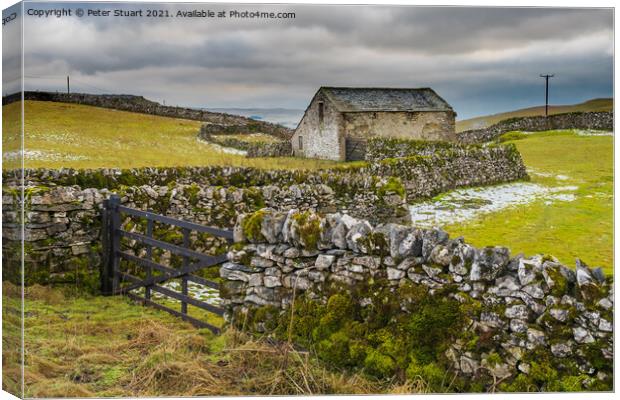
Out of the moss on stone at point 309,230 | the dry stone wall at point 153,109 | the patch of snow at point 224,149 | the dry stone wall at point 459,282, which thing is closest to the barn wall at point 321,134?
the dry stone wall at point 153,109

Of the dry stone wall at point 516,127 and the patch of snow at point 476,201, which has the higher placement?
the dry stone wall at point 516,127

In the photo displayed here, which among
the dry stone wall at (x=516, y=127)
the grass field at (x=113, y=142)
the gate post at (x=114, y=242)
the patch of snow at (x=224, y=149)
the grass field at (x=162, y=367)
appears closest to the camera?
the grass field at (x=162, y=367)

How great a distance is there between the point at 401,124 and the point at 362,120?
1.88 metres

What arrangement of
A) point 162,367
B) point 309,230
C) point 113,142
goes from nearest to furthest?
point 162,367 < point 309,230 < point 113,142

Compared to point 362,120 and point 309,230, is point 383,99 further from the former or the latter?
point 309,230

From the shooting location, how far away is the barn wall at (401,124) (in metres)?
27.9

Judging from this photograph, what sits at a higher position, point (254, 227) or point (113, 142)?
point (113, 142)

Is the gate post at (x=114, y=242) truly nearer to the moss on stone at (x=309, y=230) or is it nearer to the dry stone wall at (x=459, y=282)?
the dry stone wall at (x=459, y=282)

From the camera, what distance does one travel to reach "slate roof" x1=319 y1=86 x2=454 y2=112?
28734mm

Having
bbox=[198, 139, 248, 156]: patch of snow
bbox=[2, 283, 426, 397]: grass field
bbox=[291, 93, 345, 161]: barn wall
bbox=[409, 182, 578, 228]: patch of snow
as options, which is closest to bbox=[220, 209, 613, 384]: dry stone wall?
bbox=[2, 283, 426, 397]: grass field

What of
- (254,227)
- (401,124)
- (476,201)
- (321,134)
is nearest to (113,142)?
(476,201)

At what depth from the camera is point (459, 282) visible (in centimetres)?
493

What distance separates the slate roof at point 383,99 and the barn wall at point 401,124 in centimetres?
30

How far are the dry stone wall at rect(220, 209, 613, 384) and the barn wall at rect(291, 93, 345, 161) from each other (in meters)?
21.9
